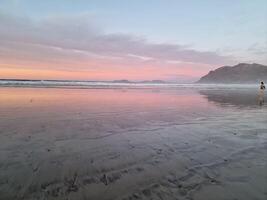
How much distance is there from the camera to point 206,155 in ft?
17.2

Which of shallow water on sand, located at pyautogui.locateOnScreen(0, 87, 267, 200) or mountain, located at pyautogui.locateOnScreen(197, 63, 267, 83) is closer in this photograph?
shallow water on sand, located at pyautogui.locateOnScreen(0, 87, 267, 200)

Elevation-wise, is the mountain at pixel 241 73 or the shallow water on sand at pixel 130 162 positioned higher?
the mountain at pixel 241 73

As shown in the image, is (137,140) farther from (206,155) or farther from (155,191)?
(155,191)

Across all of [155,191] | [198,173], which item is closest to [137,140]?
[198,173]

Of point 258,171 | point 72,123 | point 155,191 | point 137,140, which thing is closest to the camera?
point 155,191

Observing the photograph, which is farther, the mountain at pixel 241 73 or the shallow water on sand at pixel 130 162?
the mountain at pixel 241 73

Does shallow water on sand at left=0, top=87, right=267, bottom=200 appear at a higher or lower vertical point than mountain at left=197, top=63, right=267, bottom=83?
lower

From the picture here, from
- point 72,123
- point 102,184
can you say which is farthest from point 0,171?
point 72,123

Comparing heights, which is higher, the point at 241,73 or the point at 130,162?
the point at 241,73

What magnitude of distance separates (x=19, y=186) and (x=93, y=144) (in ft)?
8.42

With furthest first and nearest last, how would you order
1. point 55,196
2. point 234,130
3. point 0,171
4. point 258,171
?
point 234,130 < point 258,171 < point 0,171 < point 55,196

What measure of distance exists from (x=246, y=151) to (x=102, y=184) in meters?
4.19

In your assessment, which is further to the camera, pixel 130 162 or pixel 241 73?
pixel 241 73

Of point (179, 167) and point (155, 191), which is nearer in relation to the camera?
point (155, 191)
